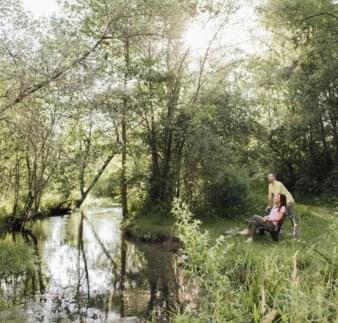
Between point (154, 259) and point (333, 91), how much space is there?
1420 cm

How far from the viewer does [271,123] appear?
91.1 feet

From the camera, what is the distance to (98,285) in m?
12.7

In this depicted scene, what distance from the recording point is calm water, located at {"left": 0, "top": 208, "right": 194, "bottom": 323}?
9.93 meters

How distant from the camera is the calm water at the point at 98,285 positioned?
A: 32.6 feet

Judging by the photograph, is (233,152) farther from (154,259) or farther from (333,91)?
(154,259)

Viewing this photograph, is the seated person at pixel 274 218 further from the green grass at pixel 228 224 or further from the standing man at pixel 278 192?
the green grass at pixel 228 224

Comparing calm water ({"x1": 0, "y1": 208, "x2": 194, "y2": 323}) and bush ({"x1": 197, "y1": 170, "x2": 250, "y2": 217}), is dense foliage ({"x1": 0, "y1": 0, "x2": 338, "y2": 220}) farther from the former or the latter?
calm water ({"x1": 0, "y1": 208, "x2": 194, "y2": 323})

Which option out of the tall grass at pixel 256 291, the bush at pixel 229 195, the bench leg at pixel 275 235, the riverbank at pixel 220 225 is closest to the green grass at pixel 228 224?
the riverbank at pixel 220 225

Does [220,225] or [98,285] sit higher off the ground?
[220,225]

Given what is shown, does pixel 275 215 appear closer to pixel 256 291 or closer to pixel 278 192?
pixel 278 192

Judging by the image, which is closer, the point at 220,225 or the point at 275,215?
the point at 275,215

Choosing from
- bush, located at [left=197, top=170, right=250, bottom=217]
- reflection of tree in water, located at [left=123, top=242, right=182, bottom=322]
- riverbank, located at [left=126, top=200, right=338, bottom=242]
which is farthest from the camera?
bush, located at [left=197, top=170, right=250, bottom=217]

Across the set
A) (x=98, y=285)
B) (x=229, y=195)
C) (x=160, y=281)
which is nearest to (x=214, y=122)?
(x=229, y=195)


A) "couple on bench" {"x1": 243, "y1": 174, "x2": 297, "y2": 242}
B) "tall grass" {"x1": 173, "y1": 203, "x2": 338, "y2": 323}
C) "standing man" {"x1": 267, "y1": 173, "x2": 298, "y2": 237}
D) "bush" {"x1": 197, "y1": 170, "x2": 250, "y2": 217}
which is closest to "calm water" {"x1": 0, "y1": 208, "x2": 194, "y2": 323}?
"tall grass" {"x1": 173, "y1": 203, "x2": 338, "y2": 323}
